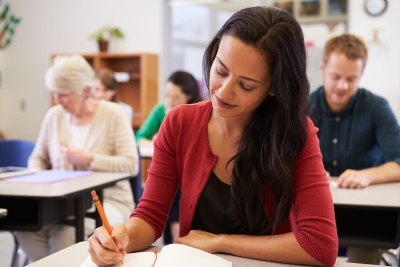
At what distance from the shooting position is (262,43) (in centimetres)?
113

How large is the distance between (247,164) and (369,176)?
1087mm

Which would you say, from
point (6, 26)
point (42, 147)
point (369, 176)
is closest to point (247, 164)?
point (369, 176)

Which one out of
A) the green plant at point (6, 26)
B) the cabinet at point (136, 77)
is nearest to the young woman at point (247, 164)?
the cabinet at point (136, 77)

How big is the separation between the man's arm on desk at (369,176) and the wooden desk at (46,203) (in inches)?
41.5

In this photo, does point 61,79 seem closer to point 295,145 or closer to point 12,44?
point 295,145

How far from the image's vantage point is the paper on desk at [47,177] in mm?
2205

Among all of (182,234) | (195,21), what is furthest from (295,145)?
(195,21)

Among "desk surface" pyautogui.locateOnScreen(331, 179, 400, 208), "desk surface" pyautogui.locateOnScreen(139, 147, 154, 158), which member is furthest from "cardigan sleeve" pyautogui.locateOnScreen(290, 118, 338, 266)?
"desk surface" pyautogui.locateOnScreen(139, 147, 154, 158)

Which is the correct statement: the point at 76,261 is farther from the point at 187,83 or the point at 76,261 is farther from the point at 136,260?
the point at 187,83

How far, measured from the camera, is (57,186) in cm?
211

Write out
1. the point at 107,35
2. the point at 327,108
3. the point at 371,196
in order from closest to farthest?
1. the point at 371,196
2. the point at 327,108
3. the point at 107,35

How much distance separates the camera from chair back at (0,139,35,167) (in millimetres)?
2807

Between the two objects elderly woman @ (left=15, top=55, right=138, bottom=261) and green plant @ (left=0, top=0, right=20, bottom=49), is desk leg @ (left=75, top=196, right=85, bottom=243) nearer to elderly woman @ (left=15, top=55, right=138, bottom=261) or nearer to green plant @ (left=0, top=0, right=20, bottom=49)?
elderly woman @ (left=15, top=55, right=138, bottom=261)

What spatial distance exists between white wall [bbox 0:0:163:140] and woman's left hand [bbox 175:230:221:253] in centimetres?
517
